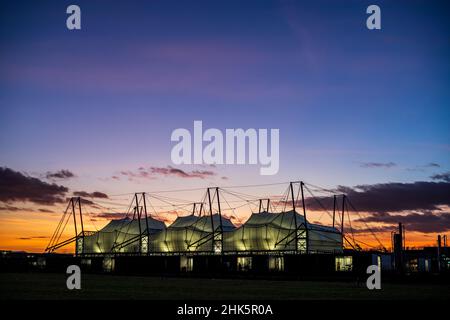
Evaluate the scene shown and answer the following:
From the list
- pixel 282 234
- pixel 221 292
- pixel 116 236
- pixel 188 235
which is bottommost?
pixel 221 292

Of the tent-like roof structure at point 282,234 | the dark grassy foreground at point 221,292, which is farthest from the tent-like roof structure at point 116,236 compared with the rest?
the dark grassy foreground at point 221,292

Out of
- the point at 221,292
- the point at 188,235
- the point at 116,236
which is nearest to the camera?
the point at 221,292

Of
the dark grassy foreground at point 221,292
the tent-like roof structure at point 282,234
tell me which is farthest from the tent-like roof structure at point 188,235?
the dark grassy foreground at point 221,292

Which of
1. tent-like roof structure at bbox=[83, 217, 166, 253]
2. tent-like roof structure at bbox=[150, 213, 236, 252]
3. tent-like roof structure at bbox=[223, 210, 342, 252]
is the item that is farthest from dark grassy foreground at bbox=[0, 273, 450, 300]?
tent-like roof structure at bbox=[83, 217, 166, 253]

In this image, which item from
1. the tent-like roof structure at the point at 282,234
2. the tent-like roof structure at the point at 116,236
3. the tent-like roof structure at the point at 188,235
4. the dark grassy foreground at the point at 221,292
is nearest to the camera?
the dark grassy foreground at the point at 221,292

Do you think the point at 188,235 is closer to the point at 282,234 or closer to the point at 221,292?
the point at 282,234

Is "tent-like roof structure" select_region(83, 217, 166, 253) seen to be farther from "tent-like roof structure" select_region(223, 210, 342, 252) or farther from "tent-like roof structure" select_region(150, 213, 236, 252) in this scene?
"tent-like roof structure" select_region(223, 210, 342, 252)

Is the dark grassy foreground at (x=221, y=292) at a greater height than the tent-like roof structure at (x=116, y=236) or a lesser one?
lesser

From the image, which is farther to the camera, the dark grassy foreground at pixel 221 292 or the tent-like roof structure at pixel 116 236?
the tent-like roof structure at pixel 116 236

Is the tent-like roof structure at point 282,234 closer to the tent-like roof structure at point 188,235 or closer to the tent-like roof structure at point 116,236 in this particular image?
the tent-like roof structure at point 188,235

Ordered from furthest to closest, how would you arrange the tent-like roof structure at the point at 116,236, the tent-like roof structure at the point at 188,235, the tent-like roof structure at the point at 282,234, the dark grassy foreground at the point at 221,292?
the tent-like roof structure at the point at 116,236 → the tent-like roof structure at the point at 188,235 → the tent-like roof structure at the point at 282,234 → the dark grassy foreground at the point at 221,292

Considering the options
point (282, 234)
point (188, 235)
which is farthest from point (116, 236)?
point (282, 234)
